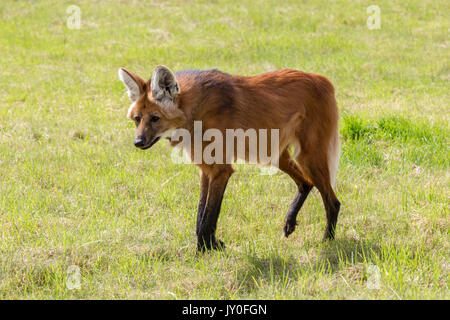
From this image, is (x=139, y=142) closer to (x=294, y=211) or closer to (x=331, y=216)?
(x=294, y=211)

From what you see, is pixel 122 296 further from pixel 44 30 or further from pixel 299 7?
pixel 299 7

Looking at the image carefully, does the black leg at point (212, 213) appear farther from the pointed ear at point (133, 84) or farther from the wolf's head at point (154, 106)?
the pointed ear at point (133, 84)

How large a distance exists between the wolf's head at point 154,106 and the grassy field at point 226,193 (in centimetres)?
88

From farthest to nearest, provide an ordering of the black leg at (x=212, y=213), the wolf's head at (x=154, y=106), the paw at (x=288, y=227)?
1. the paw at (x=288, y=227)
2. the black leg at (x=212, y=213)
3. the wolf's head at (x=154, y=106)

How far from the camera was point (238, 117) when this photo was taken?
3877 mm

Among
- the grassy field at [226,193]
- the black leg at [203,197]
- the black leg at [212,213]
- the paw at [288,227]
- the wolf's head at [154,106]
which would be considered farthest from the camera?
the paw at [288,227]

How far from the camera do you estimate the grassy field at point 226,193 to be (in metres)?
3.44

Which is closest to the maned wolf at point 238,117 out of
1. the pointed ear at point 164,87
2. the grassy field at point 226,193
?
the pointed ear at point 164,87

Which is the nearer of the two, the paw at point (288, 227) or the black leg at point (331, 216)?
the black leg at point (331, 216)

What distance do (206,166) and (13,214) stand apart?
1.75 m

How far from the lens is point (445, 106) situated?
7301 mm

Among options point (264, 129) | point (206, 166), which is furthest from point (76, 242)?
point (264, 129)

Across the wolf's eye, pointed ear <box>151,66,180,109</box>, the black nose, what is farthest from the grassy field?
pointed ear <box>151,66,180,109</box>

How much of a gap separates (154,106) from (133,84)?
22 cm
